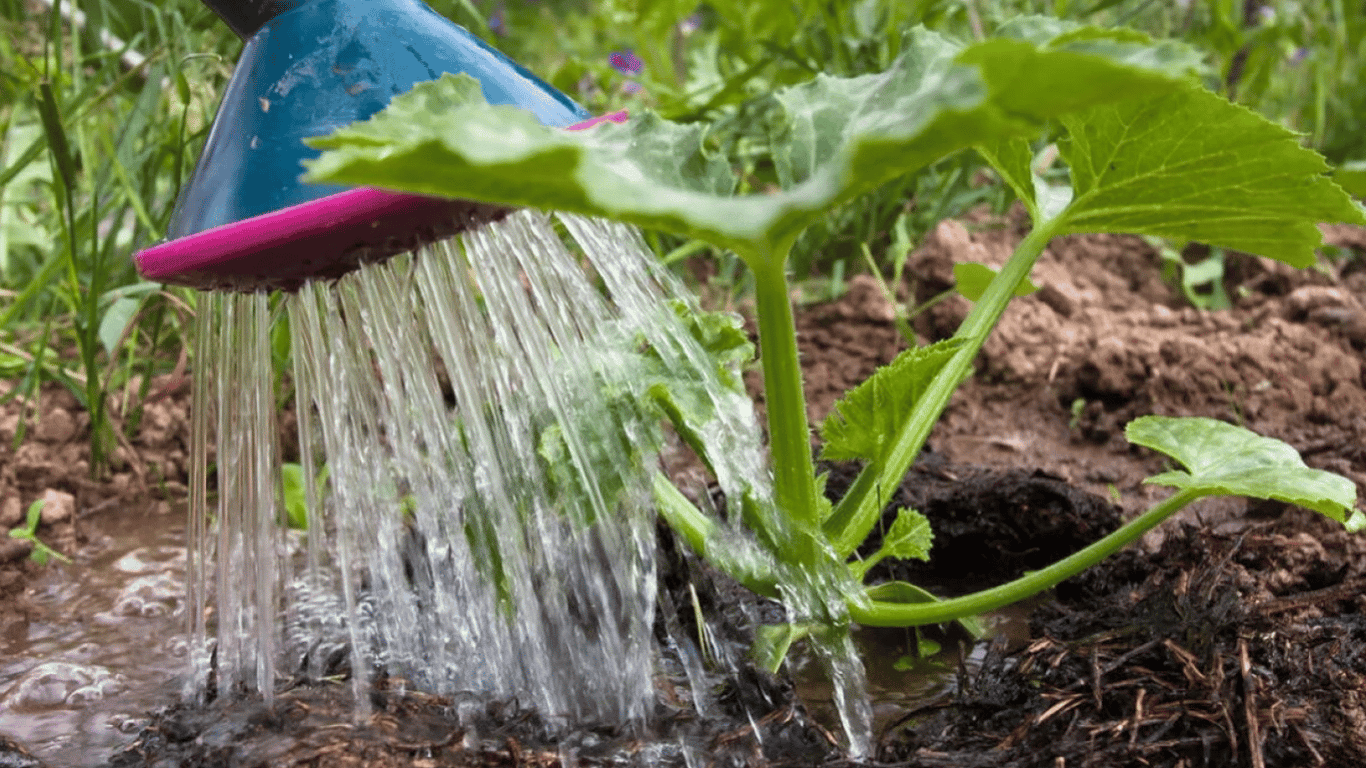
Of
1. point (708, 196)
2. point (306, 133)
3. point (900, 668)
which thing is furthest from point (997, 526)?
point (306, 133)

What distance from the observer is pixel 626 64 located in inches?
137

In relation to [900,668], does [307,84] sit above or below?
above

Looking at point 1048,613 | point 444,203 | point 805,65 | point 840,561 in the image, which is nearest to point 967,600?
point 840,561

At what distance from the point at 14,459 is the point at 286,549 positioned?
0.75 metres

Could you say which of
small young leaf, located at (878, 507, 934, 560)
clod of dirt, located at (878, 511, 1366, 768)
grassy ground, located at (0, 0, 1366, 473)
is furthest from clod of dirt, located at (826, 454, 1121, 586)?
grassy ground, located at (0, 0, 1366, 473)

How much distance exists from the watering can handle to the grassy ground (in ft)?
1.41

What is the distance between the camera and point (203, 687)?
1.29 meters

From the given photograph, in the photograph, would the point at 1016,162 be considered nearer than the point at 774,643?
No

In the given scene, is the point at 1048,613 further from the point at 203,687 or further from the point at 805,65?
the point at 805,65

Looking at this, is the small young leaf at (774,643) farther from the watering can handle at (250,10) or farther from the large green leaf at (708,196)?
the watering can handle at (250,10)

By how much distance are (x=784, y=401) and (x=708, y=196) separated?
29 centimetres

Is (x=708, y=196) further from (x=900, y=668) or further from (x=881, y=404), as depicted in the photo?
(x=900, y=668)

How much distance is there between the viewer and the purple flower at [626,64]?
342cm

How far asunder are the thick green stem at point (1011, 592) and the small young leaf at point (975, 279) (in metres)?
0.37
